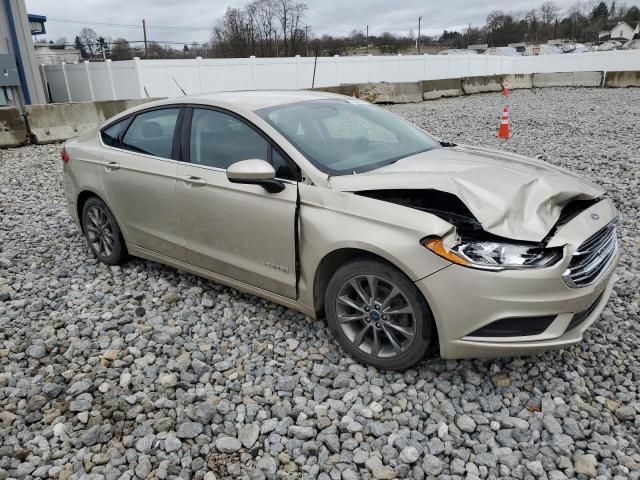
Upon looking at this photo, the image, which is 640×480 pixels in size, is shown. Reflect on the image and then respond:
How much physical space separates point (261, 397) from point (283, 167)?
1.45m

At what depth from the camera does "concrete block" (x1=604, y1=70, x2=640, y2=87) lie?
22788 millimetres

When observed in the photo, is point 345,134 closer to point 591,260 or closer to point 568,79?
point 591,260

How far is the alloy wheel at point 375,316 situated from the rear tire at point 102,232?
2.54 meters

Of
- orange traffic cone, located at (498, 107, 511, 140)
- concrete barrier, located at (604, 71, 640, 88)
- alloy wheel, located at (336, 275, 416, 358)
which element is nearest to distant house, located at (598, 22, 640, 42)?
concrete barrier, located at (604, 71, 640, 88)

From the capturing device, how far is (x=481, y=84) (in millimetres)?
23641

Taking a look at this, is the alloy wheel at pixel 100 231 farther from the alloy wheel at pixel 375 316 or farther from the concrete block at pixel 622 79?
the concrete block at pixel 622 79

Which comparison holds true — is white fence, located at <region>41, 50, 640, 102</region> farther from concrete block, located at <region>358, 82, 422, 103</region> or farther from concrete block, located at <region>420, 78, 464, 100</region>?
concrete block, located at <region>358, 82, 422, 103</region>

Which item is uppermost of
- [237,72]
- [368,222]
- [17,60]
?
[17,60]

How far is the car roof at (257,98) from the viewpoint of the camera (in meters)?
3.69

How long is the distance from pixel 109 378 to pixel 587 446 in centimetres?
279

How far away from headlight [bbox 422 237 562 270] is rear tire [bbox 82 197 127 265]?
3.16 metres

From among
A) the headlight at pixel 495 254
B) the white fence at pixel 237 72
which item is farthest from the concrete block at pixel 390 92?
the headlight at pixel 495 254

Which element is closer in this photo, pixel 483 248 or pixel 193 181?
pixel 483 248

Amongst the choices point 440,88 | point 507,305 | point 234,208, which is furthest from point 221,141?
point 440,88
